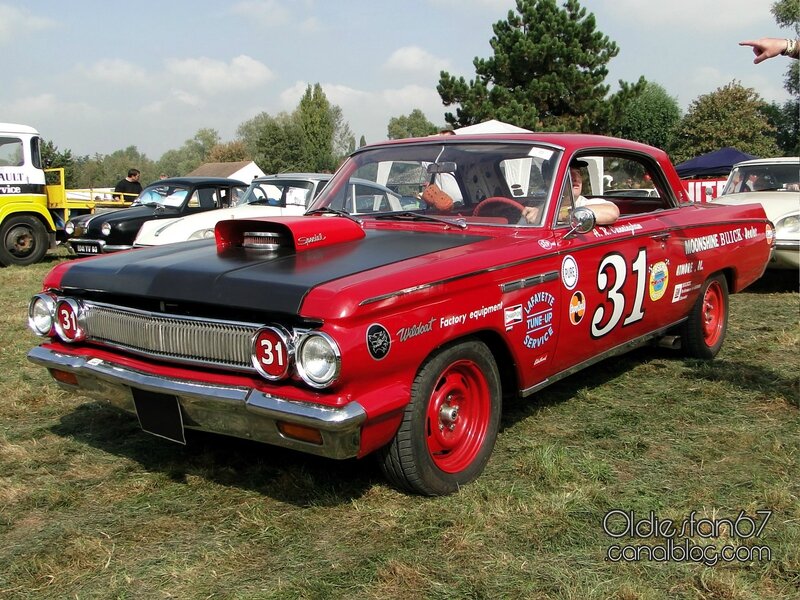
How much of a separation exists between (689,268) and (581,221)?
4.78 feet

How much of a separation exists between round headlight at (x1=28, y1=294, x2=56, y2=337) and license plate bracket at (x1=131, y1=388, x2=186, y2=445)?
700mm

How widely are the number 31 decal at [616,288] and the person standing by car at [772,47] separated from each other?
121cm

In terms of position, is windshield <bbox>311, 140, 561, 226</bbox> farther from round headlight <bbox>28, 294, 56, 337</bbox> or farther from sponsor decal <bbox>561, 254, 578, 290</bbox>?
round headlight <bbox>28, 294, 56, 337</bbox>

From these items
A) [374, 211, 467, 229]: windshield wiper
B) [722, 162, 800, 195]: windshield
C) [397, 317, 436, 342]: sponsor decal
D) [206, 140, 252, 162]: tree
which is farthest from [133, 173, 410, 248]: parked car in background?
[206, 140, 252, 162]: tree

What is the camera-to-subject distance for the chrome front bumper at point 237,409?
2668 millimetres

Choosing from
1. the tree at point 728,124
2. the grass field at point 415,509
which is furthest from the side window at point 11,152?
the tree at point 728,124

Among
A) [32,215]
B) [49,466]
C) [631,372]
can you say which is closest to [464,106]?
[32,215]

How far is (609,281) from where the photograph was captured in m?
4.07

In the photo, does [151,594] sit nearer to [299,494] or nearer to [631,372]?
[299,494]

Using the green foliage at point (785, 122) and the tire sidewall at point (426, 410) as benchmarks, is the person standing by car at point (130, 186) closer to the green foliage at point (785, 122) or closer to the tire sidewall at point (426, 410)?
the tire sidewall at point (426, 410)

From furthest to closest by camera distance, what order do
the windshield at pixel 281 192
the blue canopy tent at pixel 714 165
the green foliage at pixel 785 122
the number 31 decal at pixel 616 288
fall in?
the green foliage at pixel 785 122 < the blue canopy tent at pixel 714 165 < the windshield at pixel 281 192 < the number 31 decal at pixel 616 288

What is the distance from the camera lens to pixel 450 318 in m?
3.06

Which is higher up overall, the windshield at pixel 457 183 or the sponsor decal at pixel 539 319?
the windshield at pixel 457 183

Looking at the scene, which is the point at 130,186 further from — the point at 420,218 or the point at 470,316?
the point at 470,316
